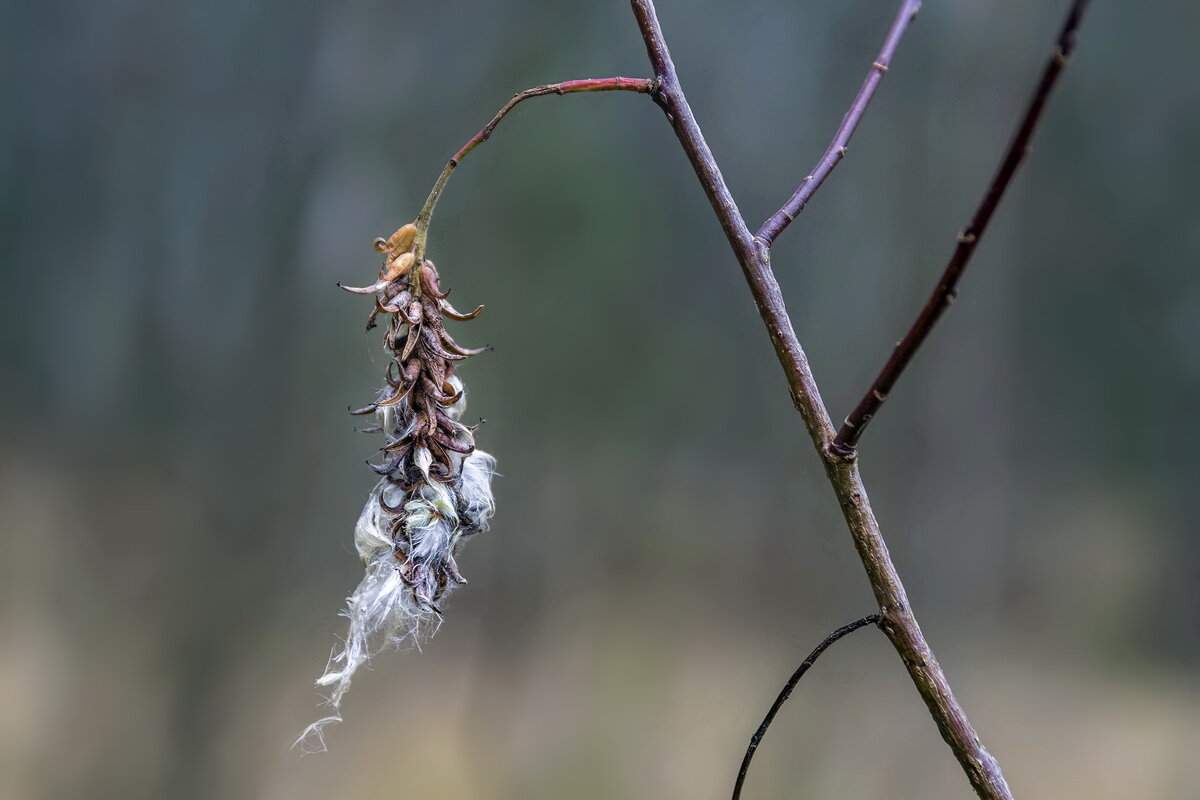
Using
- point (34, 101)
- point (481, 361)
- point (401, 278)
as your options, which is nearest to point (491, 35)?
point (481, 361)

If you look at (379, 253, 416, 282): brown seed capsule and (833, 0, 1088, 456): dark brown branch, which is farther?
(379, 253, 416, 282): brown seed capsule

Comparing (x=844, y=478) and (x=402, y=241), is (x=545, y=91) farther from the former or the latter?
(x=844, y=478)

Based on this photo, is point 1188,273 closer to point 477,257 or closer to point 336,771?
point 477,257

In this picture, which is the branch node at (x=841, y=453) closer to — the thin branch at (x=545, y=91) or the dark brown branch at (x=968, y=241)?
the dark brown branch at (x=968, y=241)

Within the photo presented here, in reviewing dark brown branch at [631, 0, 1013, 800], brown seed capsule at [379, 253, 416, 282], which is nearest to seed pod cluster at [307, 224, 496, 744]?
brown seed capsule at [379, 253, 416, 282]

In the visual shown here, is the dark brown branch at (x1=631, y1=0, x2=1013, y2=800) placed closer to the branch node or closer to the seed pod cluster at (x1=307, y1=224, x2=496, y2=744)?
the branch node

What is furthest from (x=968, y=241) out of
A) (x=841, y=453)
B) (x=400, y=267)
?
(x=400, y=267)
